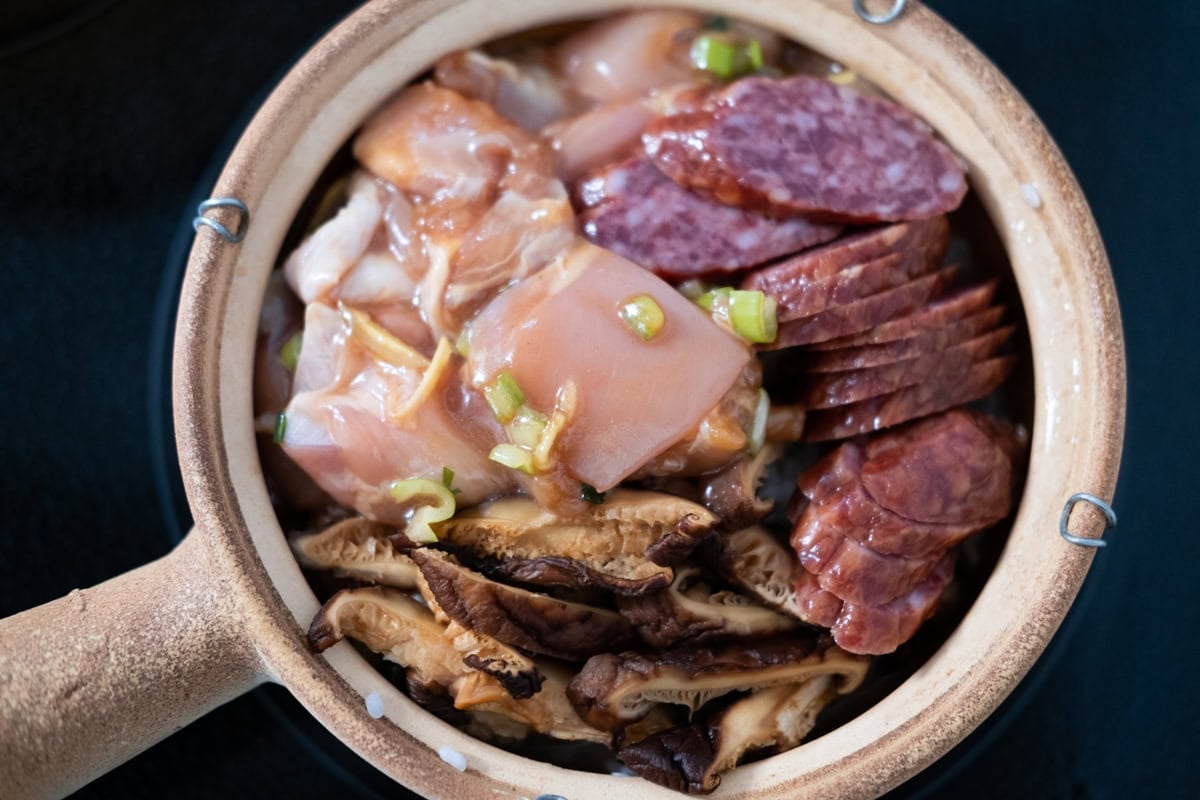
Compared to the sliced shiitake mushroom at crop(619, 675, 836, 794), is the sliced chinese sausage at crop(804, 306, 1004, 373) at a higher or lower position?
higher

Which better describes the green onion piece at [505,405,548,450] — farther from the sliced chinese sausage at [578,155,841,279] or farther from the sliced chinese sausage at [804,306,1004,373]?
the sliced chinese sausage at [804,306,1004,373]

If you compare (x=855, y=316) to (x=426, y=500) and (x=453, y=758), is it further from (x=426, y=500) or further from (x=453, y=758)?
(x=453, y=758)

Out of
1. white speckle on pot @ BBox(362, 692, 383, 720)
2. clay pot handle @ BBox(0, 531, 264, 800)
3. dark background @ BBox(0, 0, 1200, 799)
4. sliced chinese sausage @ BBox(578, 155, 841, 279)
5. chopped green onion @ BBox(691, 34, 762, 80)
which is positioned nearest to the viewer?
clay pot handle @ BBox(0, 531, 264, 800)

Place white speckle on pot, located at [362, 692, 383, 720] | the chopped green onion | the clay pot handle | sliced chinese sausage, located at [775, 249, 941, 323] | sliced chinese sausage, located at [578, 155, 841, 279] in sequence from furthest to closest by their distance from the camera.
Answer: the chopped green onion < sliced chinese sausage, located at [578, 155, 841, 279] < sliced chinese sausage, located at [775, 249, 941, 323] < white speckle on pot, located at [362, 692, 383, 720] < the clay pot handle

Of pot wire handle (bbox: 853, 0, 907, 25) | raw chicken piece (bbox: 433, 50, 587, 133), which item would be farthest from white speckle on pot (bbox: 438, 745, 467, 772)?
pot wire handle (bbox: 853, 0, 907, 25)

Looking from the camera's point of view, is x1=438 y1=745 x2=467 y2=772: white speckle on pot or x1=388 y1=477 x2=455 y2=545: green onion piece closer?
x1=438 y1=745 x2=467 y2=772: white speckle on pot

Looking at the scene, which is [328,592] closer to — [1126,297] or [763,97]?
[763,97]

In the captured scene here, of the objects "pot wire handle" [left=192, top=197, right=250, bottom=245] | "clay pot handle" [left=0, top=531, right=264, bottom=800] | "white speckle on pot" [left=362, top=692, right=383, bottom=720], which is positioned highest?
"pot wire handle" [left=192, top=197, right=250, bottom=245]

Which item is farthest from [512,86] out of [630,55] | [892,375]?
[892,375]
